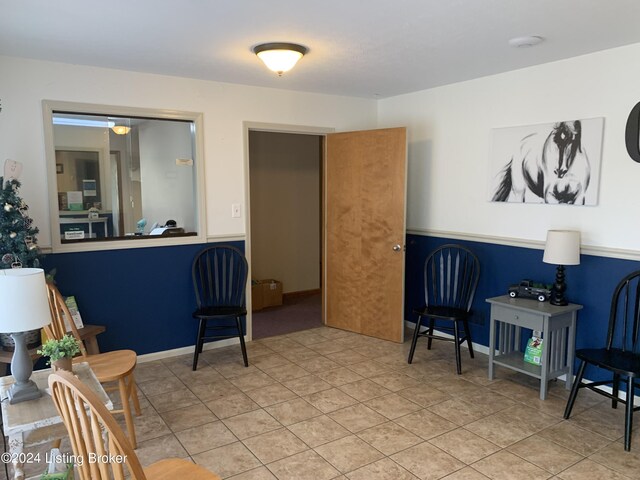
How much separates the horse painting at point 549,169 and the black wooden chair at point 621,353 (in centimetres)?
71

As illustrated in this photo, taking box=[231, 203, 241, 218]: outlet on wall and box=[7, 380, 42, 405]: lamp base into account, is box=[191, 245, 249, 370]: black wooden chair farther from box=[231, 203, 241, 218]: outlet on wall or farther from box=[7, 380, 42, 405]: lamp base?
box=[7, 380, 42, 405]: lamp base

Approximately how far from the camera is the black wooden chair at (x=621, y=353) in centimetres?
264

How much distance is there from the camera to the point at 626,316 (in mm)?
3004

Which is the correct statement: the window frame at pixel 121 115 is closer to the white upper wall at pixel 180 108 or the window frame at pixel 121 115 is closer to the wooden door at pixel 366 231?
the white upper wall at pixel 180 108

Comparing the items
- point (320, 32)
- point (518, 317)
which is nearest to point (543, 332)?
point (518, 317)

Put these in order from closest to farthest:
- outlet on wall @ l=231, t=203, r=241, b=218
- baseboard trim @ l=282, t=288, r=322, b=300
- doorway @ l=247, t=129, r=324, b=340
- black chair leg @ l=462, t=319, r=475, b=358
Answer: black chair leg @ l=462, t=319, r=475, b=358, outlet on wall @ l=231, t=203, r=241, b=218, doorway @ l=247, t=129, r=324, b=340, baseboard trim @ l=282, t=288, r=322, b=300

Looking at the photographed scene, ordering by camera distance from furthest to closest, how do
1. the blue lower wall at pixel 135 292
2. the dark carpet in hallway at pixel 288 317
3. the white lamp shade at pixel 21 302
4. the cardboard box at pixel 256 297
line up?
the cardboard box at pixel 256 297, the dark carpet in hallway at pixel 288 317, the blue lower wall at pixel 135 292, the white lamp shade at pixel 21 302

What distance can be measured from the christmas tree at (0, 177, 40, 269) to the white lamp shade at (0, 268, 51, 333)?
4.00 feet

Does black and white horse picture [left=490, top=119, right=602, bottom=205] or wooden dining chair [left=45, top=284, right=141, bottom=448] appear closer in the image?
wooden dining chair [left=45, top=284, right=141, bottom=448]

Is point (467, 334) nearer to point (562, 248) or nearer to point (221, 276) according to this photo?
point (562, 248)

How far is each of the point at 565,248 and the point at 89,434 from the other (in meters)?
3.03

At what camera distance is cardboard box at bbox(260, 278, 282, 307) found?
5.63m

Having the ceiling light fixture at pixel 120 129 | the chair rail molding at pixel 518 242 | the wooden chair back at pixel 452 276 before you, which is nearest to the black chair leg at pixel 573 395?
the chair rail molding at pixel 518 242

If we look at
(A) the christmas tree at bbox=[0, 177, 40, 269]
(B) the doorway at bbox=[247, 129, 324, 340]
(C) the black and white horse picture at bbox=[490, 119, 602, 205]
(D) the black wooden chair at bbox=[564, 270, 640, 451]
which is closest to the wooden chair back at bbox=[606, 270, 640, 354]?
(D) the black wooden chair at bbox=[564, 270, 640, 451]
